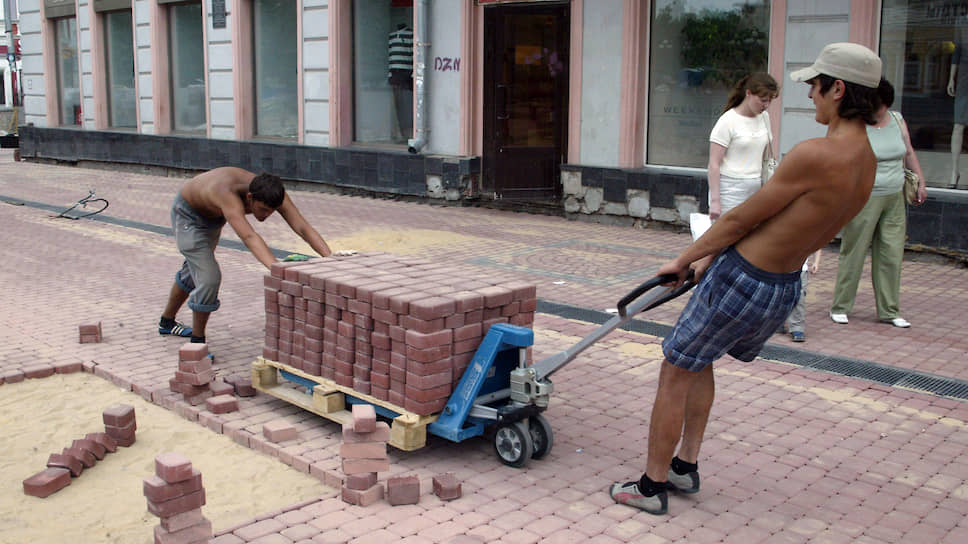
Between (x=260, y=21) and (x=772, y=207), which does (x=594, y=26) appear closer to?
(x=260, y=21)

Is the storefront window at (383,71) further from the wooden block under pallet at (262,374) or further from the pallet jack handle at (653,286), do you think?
the pallet jack handle at (653,286)

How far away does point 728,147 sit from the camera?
706 centimetres

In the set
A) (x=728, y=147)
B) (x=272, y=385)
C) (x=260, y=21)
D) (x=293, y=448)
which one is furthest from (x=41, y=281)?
(x=260, y=21)

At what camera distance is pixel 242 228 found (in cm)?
610

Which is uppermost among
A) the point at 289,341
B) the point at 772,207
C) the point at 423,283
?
the point at 772,207

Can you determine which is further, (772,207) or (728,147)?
(728,147)

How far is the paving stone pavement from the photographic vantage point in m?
4.14

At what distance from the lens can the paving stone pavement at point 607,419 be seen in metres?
4.14

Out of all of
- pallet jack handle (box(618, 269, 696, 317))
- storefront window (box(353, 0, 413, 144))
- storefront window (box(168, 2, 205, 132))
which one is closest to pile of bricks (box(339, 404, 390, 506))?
pallet jack handle (box(618, 269, 696, 317))

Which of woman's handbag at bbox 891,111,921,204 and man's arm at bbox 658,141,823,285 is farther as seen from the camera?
woman's handbag at bbox 891,111,921,204

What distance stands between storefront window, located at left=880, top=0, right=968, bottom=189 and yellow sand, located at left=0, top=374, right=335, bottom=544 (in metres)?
8.35

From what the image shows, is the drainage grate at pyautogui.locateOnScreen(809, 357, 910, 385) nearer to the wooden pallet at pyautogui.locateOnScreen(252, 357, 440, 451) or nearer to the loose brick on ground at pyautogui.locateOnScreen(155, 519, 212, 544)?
the wooden pallet at pyautogui.locateOnScreen(252, 357, 440, 451)

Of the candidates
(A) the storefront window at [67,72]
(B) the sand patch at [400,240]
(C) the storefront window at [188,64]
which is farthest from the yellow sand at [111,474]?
(A) the storefront window at [67,72]

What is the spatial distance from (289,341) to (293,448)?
724 mm
